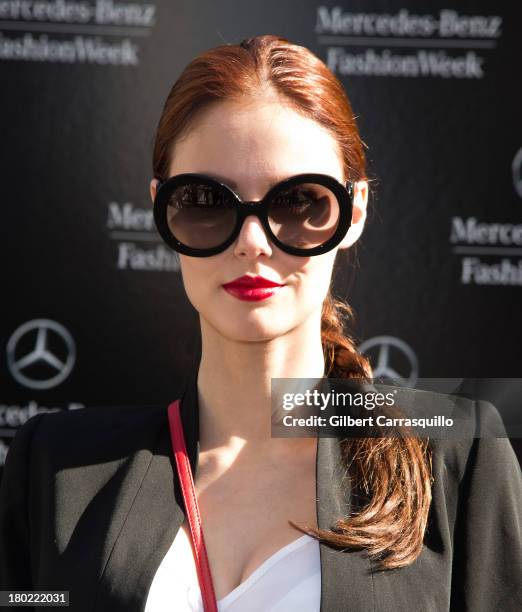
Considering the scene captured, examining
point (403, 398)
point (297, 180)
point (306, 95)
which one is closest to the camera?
point (297, 180)

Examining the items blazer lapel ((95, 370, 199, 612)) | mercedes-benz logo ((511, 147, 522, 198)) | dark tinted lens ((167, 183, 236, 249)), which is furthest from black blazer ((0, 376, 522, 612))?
mercedes-benz logo ((511, 147, 522, 198))

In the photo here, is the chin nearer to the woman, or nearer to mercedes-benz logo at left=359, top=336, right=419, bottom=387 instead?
the woman

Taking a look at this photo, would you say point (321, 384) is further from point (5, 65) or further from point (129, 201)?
point (5, 65)

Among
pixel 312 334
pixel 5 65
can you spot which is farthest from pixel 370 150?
pixel 5 65

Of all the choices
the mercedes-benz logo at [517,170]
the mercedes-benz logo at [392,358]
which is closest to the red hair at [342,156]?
the mercedes-benz logo at [392,358]

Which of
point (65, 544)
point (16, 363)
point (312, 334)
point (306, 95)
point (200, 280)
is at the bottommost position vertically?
point (65, 544)

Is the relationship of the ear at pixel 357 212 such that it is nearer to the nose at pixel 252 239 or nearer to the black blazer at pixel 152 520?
the nose at pixel 252 239

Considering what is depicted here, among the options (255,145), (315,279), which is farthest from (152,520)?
(255,145)

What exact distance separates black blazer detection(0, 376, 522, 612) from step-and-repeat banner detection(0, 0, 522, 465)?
66 centimetres

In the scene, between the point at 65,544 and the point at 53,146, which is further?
the point at 53,146

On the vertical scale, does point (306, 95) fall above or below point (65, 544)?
above

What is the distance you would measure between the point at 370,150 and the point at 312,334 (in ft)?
2.73

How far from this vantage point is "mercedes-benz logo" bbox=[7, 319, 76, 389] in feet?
8.15

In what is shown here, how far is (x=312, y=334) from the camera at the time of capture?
179 centimetres
